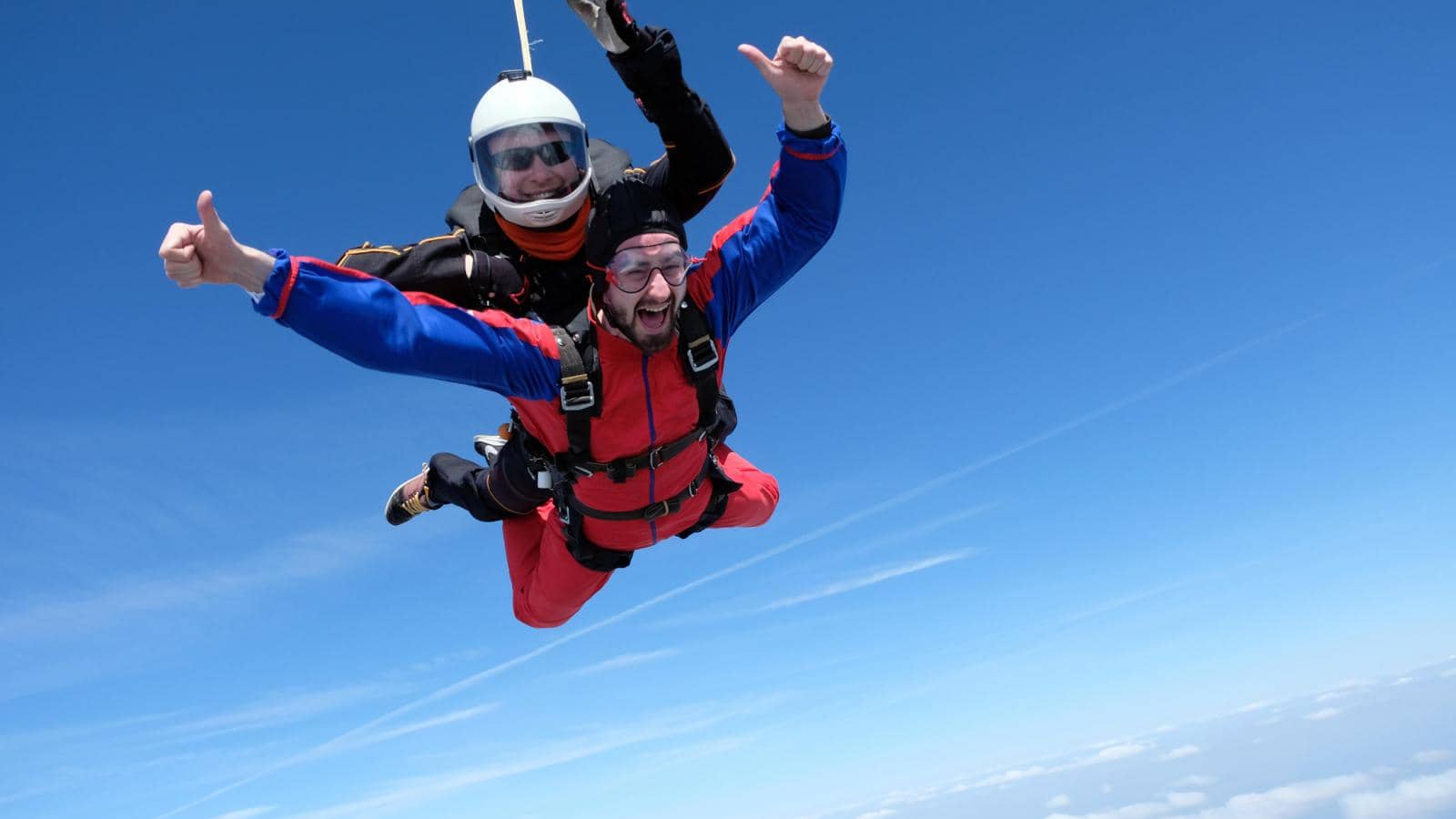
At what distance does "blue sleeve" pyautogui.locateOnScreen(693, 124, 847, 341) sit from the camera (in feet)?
12.4

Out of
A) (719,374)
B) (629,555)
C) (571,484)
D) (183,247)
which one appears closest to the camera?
(183,247)

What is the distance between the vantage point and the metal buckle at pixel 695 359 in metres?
3.81

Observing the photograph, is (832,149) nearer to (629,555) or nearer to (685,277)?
(685,277)

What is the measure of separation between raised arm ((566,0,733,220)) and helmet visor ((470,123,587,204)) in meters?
0.36

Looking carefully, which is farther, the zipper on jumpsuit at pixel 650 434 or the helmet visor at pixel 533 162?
the zipper on jumpsuit at pixel 650 434

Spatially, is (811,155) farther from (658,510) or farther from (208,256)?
(208,256)

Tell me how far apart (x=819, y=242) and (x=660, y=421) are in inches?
43.1

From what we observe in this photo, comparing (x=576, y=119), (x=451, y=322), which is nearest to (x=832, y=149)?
(x=576, y=119)

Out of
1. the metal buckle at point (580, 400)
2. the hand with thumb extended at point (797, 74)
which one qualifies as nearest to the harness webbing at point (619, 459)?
the metal buckle at point (580, 400)

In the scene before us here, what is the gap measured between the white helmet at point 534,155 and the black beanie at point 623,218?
192 mm

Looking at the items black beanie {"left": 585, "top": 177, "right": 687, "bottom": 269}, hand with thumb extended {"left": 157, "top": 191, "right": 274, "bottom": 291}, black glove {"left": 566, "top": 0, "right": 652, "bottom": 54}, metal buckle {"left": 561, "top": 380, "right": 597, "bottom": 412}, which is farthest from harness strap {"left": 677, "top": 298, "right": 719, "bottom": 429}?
hand with thumb extended {"left": 157, "top": 191, "right": 274, "bottom": 291}

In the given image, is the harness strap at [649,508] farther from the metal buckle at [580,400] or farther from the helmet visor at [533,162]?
the helmet visor at [533,162]

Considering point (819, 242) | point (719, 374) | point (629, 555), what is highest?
point (819, 242)

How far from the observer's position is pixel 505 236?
3.93 meters
